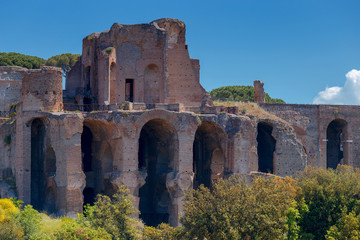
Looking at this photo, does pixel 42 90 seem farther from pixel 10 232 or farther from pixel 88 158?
pixel 10 232

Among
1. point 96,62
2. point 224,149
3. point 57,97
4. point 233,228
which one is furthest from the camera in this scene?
point 96,62

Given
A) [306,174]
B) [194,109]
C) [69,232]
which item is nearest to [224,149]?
[194,109]

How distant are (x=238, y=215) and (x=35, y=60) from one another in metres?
37.4

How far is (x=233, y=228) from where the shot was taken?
886 inches

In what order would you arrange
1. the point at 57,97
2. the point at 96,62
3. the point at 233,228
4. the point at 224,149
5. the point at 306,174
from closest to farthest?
1. the point at 233,228
2. the point at 306,174
3. the point at 57,97
4. the point at 224,149
5. the point at 96,62

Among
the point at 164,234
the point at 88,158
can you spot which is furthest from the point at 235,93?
the point at 164,234

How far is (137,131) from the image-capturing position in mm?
32594

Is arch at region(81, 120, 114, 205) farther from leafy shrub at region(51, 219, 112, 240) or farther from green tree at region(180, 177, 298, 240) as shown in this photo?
green tree at region(180, 177, 298, 240)

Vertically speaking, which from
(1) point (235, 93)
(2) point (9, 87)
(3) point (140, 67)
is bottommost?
(2) point (9, 87)

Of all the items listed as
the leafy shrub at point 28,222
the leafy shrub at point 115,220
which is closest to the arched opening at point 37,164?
the leafy shrub at point 28,222

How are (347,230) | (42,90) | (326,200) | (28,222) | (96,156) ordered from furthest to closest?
(96,156), (42,90), (326,200), (28,222), (347,230)

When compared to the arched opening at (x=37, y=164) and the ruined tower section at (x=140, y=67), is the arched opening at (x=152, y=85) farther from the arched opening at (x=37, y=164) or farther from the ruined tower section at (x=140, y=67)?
the arched opening at (x=37, y=164)

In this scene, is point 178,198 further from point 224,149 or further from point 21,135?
point 21,135

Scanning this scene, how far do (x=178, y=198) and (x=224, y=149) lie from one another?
442 cm
